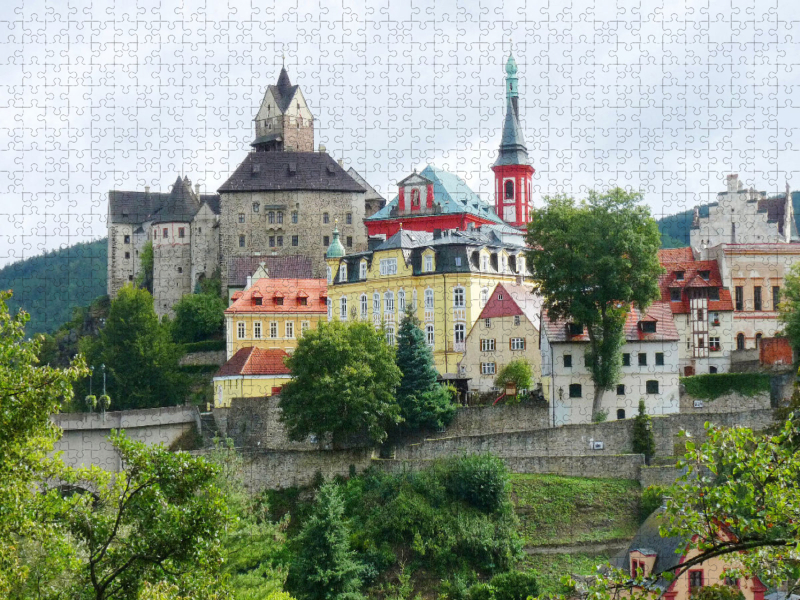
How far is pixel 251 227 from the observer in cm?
7500

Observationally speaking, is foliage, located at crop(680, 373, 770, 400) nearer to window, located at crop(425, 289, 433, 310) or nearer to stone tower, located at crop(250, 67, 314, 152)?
window, located at crop(425, 289, 433, 310)

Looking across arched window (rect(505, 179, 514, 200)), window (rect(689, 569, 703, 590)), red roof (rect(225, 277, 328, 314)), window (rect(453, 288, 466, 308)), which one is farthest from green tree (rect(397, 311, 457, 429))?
arched window (rect(505, 179, 514, 200))

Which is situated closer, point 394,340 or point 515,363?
point 515,363

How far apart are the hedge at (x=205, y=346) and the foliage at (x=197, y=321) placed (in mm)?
1760

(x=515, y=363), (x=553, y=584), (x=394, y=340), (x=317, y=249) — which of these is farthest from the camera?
(x=317, y=249)

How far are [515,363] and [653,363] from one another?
530 cm

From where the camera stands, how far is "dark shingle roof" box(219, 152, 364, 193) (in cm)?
7531

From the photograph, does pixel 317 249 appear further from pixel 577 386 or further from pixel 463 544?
pixel 463 544

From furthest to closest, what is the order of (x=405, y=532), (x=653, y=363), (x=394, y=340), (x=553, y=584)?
(x=394, y=340) → (x=653, y=363) → (x=405, y=532) → (x=553, y=584)

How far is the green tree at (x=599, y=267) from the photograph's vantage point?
1786 inches

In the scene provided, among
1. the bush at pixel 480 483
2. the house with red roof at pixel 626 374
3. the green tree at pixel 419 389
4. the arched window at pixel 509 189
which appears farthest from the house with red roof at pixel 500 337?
the arched window at pixel 509 189

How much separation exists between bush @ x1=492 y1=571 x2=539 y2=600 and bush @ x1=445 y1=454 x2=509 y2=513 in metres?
4.18

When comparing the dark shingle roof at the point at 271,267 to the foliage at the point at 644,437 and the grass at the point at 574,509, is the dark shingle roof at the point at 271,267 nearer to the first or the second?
the foliage at the point at 644,437

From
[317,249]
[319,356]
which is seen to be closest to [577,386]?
[319,356]
